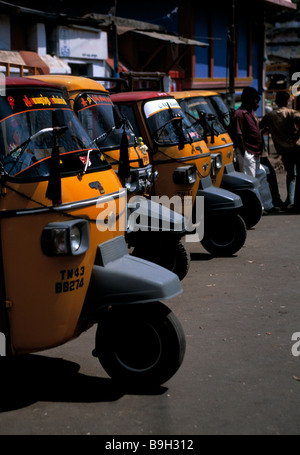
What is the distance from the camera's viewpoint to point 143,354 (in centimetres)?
442

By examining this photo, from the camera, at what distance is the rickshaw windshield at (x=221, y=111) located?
11.1 meters

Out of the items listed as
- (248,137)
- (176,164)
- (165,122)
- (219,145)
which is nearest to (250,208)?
(219,145)

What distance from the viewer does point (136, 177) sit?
7336 mm

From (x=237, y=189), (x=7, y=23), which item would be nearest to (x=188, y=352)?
(x=237, y=189)

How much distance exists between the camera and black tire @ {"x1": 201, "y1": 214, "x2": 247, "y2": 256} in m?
8.68

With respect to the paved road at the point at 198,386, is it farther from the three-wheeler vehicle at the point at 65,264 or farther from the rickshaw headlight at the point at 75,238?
the rickshaw headlight at the point at 75,238

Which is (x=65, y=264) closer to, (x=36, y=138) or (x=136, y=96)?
(x=36, y=138)

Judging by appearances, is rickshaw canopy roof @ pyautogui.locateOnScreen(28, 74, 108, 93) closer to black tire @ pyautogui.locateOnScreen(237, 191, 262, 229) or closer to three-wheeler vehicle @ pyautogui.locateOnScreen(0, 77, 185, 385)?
three-wheeler vehicle @ pyautogui.locateOnScreen(0, 77, 185, 385)

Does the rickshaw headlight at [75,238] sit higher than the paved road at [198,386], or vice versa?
the rickshaw headlight at [75,238]

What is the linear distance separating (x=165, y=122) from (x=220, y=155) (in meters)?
1.33

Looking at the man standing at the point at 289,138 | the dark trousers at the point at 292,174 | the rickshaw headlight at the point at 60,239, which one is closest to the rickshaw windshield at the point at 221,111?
the man standing at the point at 289,138

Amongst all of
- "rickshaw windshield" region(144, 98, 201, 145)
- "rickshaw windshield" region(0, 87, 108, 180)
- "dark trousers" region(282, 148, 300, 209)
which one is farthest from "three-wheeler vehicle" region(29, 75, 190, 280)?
"dark trousers" region(282, 148, 300, 209)

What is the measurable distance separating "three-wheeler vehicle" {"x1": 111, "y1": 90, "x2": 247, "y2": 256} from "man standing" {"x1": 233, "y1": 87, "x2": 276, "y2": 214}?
2.61 metres
